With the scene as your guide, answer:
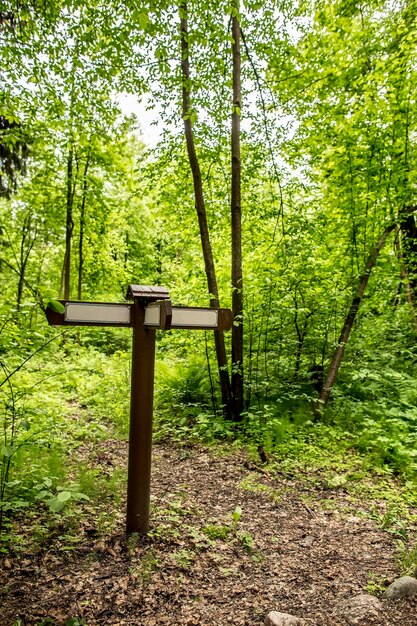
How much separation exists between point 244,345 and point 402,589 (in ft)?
14.8

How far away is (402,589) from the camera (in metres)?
2.73

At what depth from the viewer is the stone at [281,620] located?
8.09 ft

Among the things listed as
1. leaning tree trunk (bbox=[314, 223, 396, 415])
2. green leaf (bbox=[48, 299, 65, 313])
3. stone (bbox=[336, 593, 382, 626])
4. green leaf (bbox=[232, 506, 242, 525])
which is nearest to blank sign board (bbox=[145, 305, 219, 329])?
green leaf (bbox=[48, 299, 65, 313])

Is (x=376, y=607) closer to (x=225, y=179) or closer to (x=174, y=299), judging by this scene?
(x=174, y=299)

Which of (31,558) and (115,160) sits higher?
(115,160)

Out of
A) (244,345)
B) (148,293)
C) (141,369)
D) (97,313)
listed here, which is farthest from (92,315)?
(244,345)

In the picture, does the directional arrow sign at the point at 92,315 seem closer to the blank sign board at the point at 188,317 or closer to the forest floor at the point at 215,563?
the blank sign board at the point at 188,317

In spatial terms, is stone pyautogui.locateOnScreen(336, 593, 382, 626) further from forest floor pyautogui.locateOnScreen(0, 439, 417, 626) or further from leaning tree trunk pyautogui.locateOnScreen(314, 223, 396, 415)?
leaning tree trunk pyautogui.locateOnScreen(314, 223, 396, 415)

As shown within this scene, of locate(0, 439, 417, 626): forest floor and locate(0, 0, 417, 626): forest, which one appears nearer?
locate(0, 439, 417, 626): forest floor

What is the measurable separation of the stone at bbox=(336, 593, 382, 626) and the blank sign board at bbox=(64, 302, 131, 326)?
8.24 feet

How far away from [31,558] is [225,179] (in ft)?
19.5

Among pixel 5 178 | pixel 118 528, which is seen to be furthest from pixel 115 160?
pixel 118 528

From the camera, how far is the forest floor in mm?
2611

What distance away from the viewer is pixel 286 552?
3.41m
